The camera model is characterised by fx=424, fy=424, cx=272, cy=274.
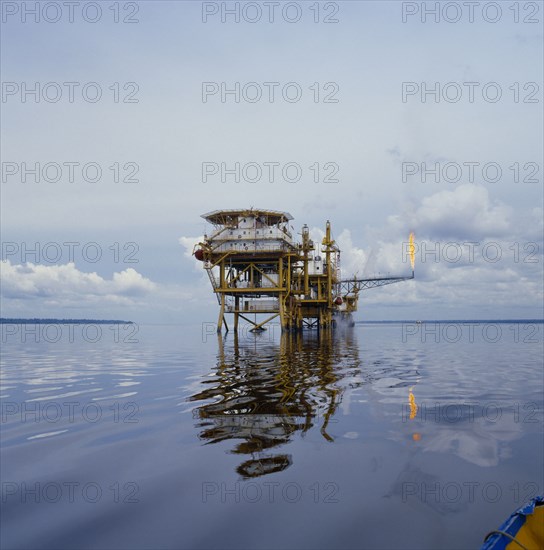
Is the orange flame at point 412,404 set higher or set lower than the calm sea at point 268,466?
lower

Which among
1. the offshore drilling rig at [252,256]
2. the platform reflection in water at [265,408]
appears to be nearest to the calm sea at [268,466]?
the platform reflection in water at [265,408]

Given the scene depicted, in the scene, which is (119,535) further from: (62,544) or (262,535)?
(262,535)

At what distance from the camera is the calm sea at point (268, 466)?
5086 mm

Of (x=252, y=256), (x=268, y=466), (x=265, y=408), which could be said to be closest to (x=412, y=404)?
(x=265, y=408)

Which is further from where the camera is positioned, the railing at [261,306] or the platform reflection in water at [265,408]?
the railing at [261,306]

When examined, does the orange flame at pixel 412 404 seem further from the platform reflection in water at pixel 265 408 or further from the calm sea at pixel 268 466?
the platform reflection in water at pixel 265 408

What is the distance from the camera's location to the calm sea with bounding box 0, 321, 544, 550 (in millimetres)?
5086

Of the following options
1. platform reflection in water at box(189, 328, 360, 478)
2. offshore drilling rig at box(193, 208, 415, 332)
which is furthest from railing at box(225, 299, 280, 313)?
platform reflection in water at box(189, 328, 360, 478)

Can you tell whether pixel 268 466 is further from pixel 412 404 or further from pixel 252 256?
pixel 252 256

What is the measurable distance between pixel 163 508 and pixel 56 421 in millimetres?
6294

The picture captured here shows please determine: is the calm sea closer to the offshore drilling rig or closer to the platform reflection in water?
the platform reflection in water

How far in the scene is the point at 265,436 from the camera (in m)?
8.52

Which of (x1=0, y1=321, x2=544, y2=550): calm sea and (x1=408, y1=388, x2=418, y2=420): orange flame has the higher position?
(x1=0, y1=321, x2=544, y2=550): calm sea

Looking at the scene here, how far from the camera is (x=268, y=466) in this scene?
6875 mm
